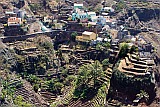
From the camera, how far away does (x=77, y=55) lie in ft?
151

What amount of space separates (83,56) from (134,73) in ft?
41.4

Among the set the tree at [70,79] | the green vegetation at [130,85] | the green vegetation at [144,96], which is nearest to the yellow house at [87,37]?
the tree at [70,79]

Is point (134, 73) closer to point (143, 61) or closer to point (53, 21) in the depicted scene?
point (143, 61)

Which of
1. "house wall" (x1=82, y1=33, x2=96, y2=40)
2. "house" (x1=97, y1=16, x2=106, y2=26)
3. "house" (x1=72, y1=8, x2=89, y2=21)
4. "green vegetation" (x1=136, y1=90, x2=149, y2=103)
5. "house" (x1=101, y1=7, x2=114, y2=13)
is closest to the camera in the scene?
"green vegetation" (x1=136, y1=90, x2=149, y2=103)

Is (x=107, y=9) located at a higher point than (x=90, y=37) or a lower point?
higher

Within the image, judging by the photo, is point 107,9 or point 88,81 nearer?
point 88,81

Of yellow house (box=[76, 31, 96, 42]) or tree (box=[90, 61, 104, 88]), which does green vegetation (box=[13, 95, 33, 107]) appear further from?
yellow house (box=[76, 31, 96, 42])

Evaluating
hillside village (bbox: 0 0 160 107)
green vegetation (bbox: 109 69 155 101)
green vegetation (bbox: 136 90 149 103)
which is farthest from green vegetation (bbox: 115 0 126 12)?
green vegetation (bbox: 136 90 149 103)

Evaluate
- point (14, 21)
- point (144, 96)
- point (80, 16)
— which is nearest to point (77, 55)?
point (80, 16)

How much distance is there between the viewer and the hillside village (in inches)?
1362

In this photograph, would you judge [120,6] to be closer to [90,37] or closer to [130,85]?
[90,37]

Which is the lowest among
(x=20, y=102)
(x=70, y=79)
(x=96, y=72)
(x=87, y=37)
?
(x=20, y=102)

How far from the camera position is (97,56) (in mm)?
45156

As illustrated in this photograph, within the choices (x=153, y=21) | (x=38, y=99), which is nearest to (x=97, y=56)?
(x=38, y=99)
